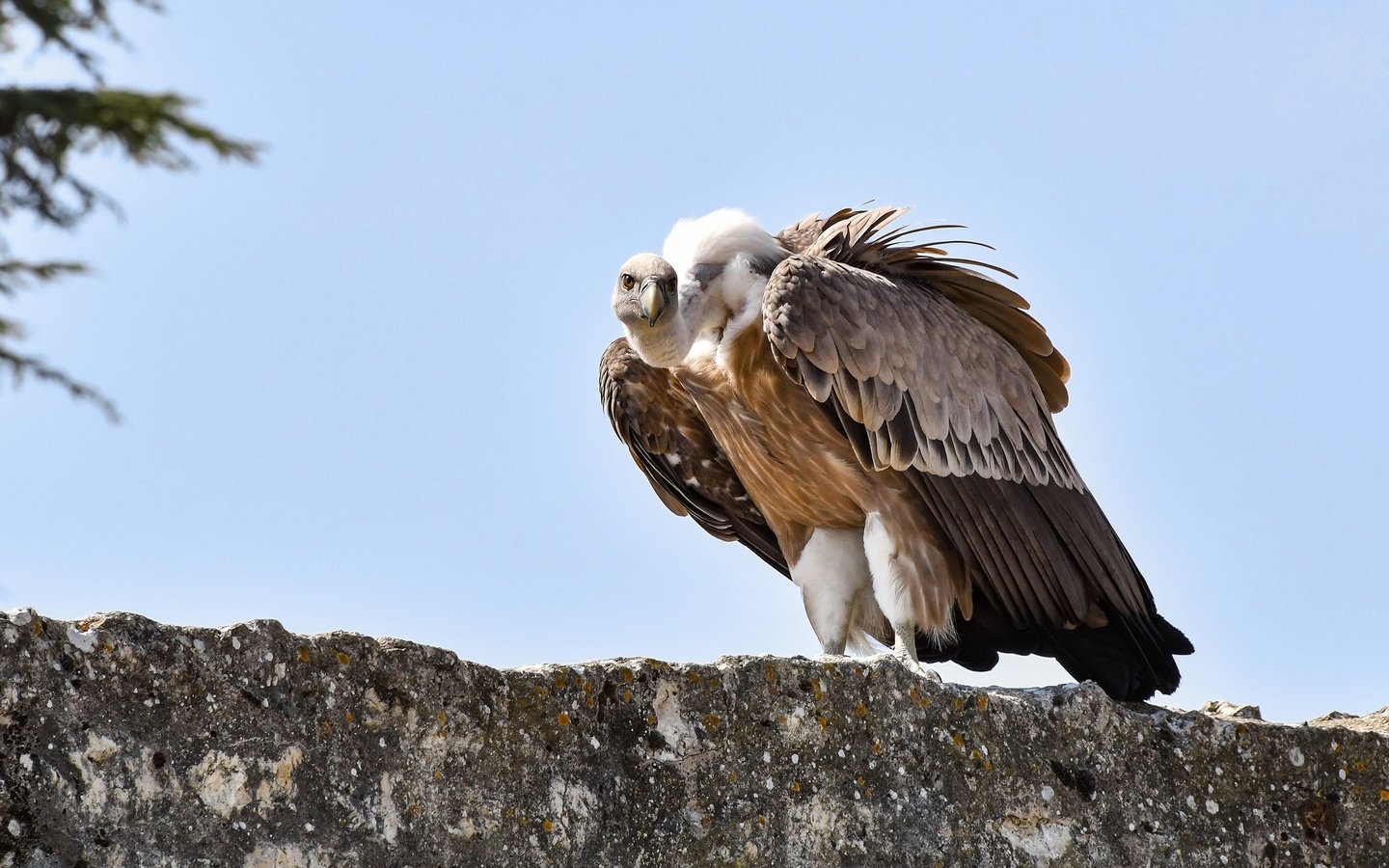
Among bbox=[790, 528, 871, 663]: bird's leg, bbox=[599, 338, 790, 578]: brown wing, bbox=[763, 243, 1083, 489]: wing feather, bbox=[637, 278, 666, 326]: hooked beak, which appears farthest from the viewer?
bbox=[599, 338, 790, 578]: brown wing

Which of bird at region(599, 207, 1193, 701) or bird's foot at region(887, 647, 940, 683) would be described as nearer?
bird's foot at region(887, 647, 940, 683)

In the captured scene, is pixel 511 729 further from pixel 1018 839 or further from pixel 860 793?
pixel 1018 839

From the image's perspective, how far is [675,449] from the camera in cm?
617

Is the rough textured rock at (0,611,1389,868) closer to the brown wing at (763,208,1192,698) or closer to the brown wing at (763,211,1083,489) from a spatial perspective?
the brown wing at (763,208,1192,698)

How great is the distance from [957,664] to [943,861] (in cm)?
243

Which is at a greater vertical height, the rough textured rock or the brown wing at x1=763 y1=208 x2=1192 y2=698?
the brown wing at x1=763 y1=208 x2=1192 y2=698

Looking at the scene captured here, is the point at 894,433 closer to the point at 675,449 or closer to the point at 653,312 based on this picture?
the point at 653,312

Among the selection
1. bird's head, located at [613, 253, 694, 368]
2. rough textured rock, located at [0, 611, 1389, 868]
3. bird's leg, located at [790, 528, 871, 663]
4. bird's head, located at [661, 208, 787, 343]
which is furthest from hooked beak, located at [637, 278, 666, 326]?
rough textured rock, located at [0, 611, 1389, 868]

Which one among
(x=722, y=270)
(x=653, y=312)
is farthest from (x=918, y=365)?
(x=653, y=312)

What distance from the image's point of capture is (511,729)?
3072mm

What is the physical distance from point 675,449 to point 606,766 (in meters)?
3.07

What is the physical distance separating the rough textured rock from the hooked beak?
2186 mm

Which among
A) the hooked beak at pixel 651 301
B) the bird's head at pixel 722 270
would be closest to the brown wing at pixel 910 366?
the bird's head at pixel 722 270

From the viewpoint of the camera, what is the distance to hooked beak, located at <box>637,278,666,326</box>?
5402mm
